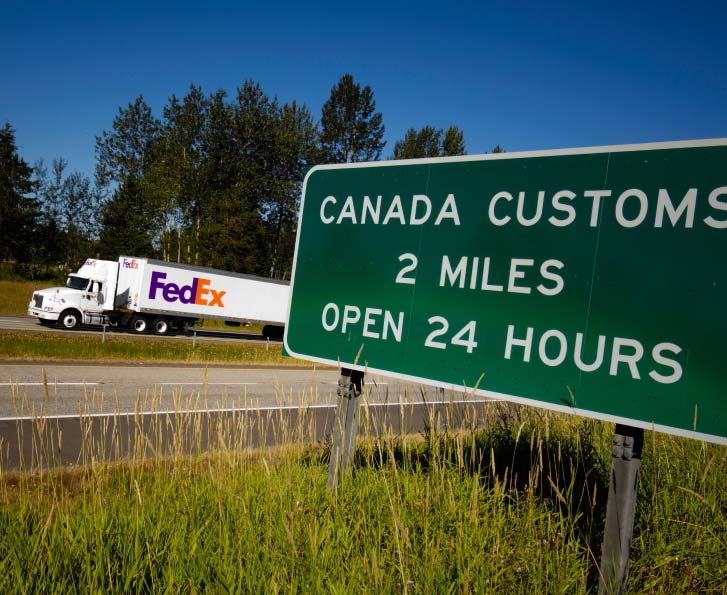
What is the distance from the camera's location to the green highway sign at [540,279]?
2246 mm

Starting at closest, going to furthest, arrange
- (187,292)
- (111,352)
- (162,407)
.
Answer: (162,407)
(111,352)
(187,292)

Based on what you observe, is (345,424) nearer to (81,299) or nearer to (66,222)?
(81,299)

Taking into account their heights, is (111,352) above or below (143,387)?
below

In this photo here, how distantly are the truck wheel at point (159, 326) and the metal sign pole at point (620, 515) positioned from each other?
28694 mm

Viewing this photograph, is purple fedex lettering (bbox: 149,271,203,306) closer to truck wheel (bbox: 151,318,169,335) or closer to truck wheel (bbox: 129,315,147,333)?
truck wheel (bbox: 151,318,169,335)

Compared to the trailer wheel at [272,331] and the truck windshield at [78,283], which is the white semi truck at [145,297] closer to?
the truck windshield at [78,283]

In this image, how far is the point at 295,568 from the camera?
2324 mm

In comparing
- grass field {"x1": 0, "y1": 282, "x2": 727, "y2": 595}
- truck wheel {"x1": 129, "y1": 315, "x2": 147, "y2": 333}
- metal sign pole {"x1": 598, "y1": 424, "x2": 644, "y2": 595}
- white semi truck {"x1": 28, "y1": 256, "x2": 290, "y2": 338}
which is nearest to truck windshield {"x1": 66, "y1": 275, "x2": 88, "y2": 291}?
white semi truck {"x1": 28, "y1": 256, "x2": 290, "y2": 338}

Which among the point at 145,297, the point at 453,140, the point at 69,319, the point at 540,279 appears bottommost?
the point at 69,319

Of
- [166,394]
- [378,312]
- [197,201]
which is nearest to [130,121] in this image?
[197,201]

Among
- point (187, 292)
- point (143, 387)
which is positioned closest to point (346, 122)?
point (187, 292)

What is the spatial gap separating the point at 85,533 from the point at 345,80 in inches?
2029

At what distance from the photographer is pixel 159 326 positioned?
28.6 m

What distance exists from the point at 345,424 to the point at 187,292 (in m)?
27.2
